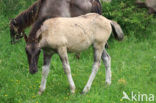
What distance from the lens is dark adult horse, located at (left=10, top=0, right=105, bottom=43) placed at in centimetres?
609

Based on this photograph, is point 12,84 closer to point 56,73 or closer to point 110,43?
point 56,73

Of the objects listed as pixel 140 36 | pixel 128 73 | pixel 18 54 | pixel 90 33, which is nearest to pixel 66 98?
pixel 90 33

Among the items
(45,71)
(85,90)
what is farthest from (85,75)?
(45,71)

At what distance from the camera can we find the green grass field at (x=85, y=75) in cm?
574

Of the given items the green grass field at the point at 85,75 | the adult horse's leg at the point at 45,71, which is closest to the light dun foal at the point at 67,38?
the adult horse's leg at the point at 45,71

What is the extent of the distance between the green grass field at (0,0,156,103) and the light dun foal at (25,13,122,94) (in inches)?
11.5

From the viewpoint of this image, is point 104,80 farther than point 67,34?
Yes

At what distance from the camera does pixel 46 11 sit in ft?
19.9

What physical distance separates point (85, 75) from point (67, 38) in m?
1.71

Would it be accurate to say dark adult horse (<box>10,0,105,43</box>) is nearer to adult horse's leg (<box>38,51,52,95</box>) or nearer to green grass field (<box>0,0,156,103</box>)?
adult horse's leg (<box>38,51,52,95</box>)

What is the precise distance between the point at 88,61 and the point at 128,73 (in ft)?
4.18

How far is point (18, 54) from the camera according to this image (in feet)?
27.1

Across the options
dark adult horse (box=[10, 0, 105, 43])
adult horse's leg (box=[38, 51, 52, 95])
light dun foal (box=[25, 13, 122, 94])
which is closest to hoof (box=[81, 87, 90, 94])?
light dun foal (box=[25, 13, 122, 94])

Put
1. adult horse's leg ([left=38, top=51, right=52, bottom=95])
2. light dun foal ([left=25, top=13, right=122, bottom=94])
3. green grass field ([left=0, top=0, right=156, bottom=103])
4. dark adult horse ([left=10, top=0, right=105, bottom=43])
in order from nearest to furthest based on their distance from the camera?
light dun foal ([left=25, top=13, right=122, bottom=94])
green grass field ([left=0, top=0, right=156, bottom=103])
adult horse's leg ([left=38, top=51, right=52, bottom=95])
dark adult horse ([left=10, top=0, right=105, bottom=43])
